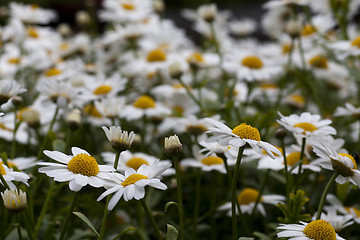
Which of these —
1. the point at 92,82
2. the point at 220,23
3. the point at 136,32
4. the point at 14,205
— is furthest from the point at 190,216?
the point at 220,23

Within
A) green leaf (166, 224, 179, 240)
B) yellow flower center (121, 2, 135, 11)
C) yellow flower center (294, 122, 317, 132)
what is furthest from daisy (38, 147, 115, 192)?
yellow flower center (121, 2, 135, 11)

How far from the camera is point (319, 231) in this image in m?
0.61

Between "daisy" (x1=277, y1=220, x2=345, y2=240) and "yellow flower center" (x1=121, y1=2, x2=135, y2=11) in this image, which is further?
"yellow flower center" (x1=121, y1=2, x2=135, y2=11)

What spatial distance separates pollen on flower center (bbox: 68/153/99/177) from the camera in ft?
2.05

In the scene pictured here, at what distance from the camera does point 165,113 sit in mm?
1254

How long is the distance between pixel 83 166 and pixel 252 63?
2.88ft

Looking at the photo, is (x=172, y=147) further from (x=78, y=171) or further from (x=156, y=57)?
(x=156, y=57)

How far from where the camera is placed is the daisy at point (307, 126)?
78 cm

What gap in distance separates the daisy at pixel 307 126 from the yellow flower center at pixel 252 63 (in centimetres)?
57

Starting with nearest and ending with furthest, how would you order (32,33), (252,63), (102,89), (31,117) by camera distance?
1. (31,117)
2. (102,89)
3. (252,63)
4. (32,33)

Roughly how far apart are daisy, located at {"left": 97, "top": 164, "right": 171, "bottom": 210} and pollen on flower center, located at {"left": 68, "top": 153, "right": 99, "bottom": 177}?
25 millimetres

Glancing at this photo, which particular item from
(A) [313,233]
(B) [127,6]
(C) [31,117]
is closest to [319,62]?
(B) [127,6]

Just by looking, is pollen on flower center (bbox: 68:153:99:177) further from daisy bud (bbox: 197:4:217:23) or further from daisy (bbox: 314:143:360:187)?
daisy bud (bbox: 197:4:217:23)

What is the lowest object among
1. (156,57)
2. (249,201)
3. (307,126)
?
(249,201)
